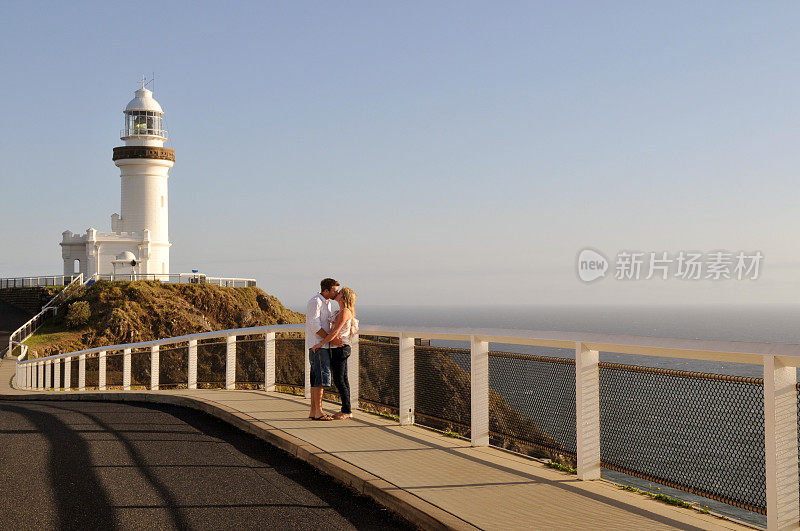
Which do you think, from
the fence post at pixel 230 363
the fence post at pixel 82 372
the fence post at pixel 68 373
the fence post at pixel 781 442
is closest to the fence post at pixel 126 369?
the fence post at pixel 230 363

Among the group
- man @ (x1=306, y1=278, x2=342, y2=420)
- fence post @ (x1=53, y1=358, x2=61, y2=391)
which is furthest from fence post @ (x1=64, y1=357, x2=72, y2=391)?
man @ (x1=306, y1=278, x2=342, y2=420)

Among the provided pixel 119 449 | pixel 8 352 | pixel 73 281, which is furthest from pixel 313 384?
pixel 73 281

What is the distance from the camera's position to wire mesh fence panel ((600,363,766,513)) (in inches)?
221

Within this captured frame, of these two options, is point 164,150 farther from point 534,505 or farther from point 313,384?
point 534,505

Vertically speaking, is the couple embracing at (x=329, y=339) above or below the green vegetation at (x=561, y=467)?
above

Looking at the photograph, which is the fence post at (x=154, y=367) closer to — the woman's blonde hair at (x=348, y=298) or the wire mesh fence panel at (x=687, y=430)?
the woman's blonde hair at (x=348, y=298)

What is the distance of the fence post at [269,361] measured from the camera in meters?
14.0

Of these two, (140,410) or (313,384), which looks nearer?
(313,384)

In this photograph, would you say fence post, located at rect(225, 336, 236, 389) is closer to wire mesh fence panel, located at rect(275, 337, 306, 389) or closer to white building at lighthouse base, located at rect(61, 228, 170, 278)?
wire mesh fence panel, located at rect(275, 337, 306, 389)

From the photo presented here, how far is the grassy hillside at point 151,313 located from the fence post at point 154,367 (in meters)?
28.5

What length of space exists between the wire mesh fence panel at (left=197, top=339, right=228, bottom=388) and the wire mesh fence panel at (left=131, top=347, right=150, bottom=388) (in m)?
2.36

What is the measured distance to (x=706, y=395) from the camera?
5.91 meters

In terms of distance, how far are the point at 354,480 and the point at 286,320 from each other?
67.1m

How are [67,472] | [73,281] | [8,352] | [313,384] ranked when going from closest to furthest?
[67,472]
[313,384]
[8,352]
[73,281]
